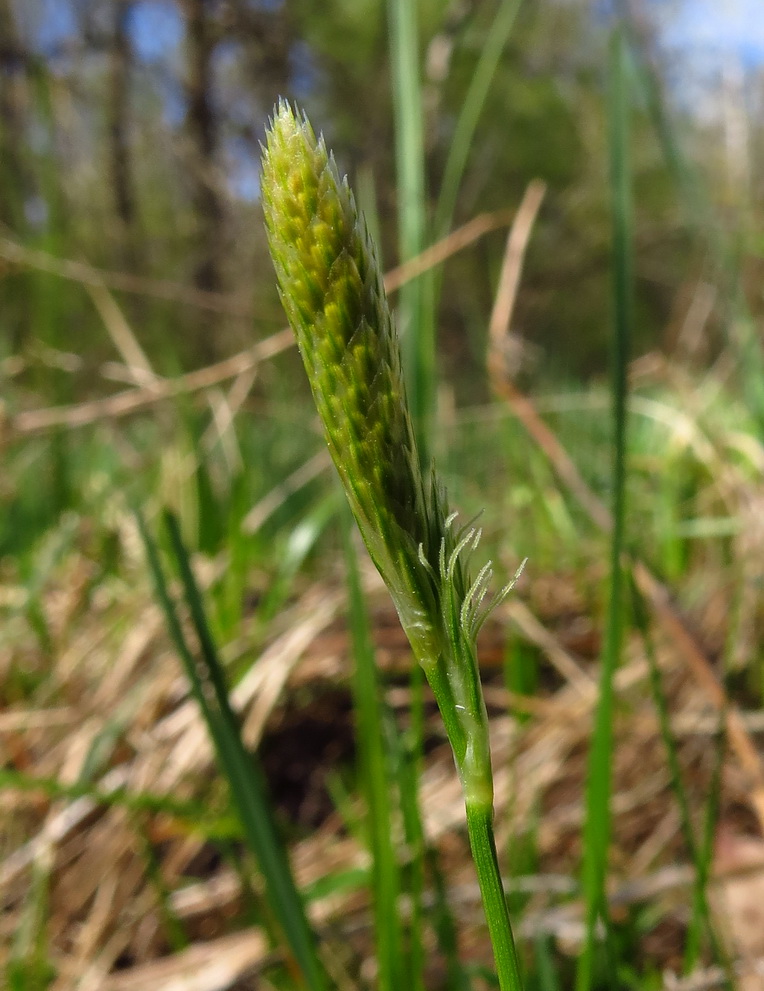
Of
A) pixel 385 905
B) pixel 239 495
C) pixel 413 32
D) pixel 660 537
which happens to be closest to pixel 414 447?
pixel 385 905

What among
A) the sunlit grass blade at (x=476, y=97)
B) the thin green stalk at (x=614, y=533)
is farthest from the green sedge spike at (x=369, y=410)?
the sunlit grass blade at (x=476, y=97)

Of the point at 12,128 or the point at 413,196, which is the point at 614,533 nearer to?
the point at 413,196

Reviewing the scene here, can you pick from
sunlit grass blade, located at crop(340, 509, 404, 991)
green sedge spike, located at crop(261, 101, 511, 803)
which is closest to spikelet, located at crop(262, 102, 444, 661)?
green sedge spike, located at crop(261, 101, 511, 803)

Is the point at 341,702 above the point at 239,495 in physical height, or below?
below

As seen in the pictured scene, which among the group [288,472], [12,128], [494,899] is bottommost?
[288,472]

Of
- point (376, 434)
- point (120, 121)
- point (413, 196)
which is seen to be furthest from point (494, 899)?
point (120, 121)

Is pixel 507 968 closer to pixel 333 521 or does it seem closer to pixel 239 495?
pixel 239 495

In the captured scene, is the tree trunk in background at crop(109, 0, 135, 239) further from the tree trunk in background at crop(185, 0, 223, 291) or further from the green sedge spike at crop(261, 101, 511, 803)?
the green sedge spike at crop(261, 101, 511, 803)
